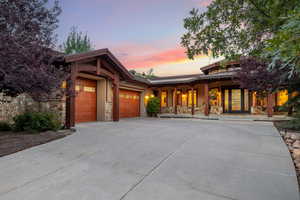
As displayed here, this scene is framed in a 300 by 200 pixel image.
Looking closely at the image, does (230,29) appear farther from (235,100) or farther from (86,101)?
(235,100)

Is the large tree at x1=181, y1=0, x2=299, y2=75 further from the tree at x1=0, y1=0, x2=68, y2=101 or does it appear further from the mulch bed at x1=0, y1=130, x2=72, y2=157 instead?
the mulch bed at x1=0, y1=130, x2=72, y2=157

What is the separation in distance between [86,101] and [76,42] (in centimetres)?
→ 1979

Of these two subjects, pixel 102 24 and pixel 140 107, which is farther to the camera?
pixel 140 107

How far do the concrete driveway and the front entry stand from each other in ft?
34.6

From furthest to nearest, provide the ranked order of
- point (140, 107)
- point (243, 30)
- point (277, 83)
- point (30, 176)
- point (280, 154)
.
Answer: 1. point (140, 107)
2. point (277, 83)
3. point (280, 154)
4. point (243, 30)
5. point (30, 176)

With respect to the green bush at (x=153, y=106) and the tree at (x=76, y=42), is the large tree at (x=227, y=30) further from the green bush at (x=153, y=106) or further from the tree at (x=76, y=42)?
the tree at (x=76, y=42)

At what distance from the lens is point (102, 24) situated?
1205 cm

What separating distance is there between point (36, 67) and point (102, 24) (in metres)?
8.84

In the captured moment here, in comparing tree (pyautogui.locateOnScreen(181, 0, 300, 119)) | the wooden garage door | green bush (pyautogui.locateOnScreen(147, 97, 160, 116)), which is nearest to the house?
the wooden garage door

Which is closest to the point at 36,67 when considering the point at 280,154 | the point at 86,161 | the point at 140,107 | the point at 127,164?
the point at 86,161

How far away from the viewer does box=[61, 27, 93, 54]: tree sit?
24844mm

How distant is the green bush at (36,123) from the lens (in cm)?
578

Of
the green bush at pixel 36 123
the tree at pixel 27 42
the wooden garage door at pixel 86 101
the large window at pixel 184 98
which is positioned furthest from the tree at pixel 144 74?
the tree at pixel 27 42

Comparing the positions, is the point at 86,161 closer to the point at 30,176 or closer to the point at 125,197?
the point at 30,176
